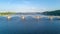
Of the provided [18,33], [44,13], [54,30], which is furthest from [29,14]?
[54,30]

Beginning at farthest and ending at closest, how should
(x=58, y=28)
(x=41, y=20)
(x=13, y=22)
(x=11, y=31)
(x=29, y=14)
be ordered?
(x=13, y=22), (x=41, y=20), (x=58, y=28), (x=11, y=31), (x=29, y=14)

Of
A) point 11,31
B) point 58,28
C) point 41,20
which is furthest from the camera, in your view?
point 41,20

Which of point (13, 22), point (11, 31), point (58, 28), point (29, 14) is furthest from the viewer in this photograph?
point (13, 22)

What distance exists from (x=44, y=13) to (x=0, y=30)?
144 cm

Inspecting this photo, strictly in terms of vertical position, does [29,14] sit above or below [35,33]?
above

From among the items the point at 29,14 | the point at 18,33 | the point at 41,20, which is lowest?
the point at 18,33

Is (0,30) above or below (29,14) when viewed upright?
below

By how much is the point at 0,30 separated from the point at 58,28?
1851mm

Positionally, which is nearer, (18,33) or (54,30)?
Answer: (18,33)

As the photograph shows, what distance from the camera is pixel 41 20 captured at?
131 inches

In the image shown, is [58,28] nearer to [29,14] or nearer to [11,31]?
[29,14]

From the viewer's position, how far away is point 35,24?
344 cm

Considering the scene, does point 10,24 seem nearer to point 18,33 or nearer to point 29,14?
point 18,33

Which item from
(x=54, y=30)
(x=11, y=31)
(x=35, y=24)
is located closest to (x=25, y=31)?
(x=11, y=31)
